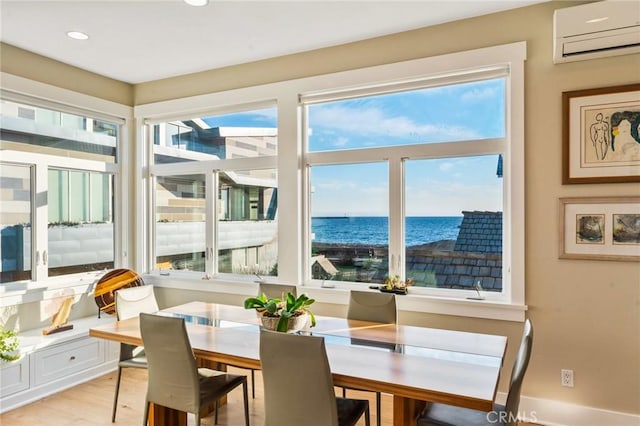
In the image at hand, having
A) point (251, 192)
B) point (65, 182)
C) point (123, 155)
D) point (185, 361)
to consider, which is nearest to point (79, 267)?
point (65, 182)

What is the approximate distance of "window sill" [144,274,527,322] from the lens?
2.75 m

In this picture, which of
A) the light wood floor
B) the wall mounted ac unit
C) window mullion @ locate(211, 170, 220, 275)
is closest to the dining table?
the light wood floor

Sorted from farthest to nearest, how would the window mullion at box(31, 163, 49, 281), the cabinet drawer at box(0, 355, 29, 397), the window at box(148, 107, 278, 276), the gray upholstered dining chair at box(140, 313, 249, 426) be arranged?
Answer: the window at box(148, 107, 278, 276) → the window mullion at box(31, 163, 49, 281) → the cabinet drawer at box(0, 355, 29, 397) → the gray upholstered dining chair at box(140, 313, 249, 426)

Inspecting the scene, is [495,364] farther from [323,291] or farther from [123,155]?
[123,155]

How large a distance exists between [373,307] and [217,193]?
2.11 metres

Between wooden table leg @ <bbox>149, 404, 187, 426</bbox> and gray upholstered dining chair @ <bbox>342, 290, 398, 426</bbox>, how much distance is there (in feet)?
3.52

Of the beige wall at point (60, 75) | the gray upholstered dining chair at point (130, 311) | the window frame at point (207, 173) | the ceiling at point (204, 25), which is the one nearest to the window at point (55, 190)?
the beige wall at point (60, 75)

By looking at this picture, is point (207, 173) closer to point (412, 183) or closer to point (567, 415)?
point (412, 183)

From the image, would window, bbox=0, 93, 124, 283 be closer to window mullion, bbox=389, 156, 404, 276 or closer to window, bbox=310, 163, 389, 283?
window, bbox=310, 163, 389, 283

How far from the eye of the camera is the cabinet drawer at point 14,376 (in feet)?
9.57

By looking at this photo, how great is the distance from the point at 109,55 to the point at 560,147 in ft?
12.3

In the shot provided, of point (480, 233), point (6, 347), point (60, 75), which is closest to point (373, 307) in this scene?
point (480, 233)

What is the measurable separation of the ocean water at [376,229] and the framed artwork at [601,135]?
86 centimetres

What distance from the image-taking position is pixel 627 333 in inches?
97.3
